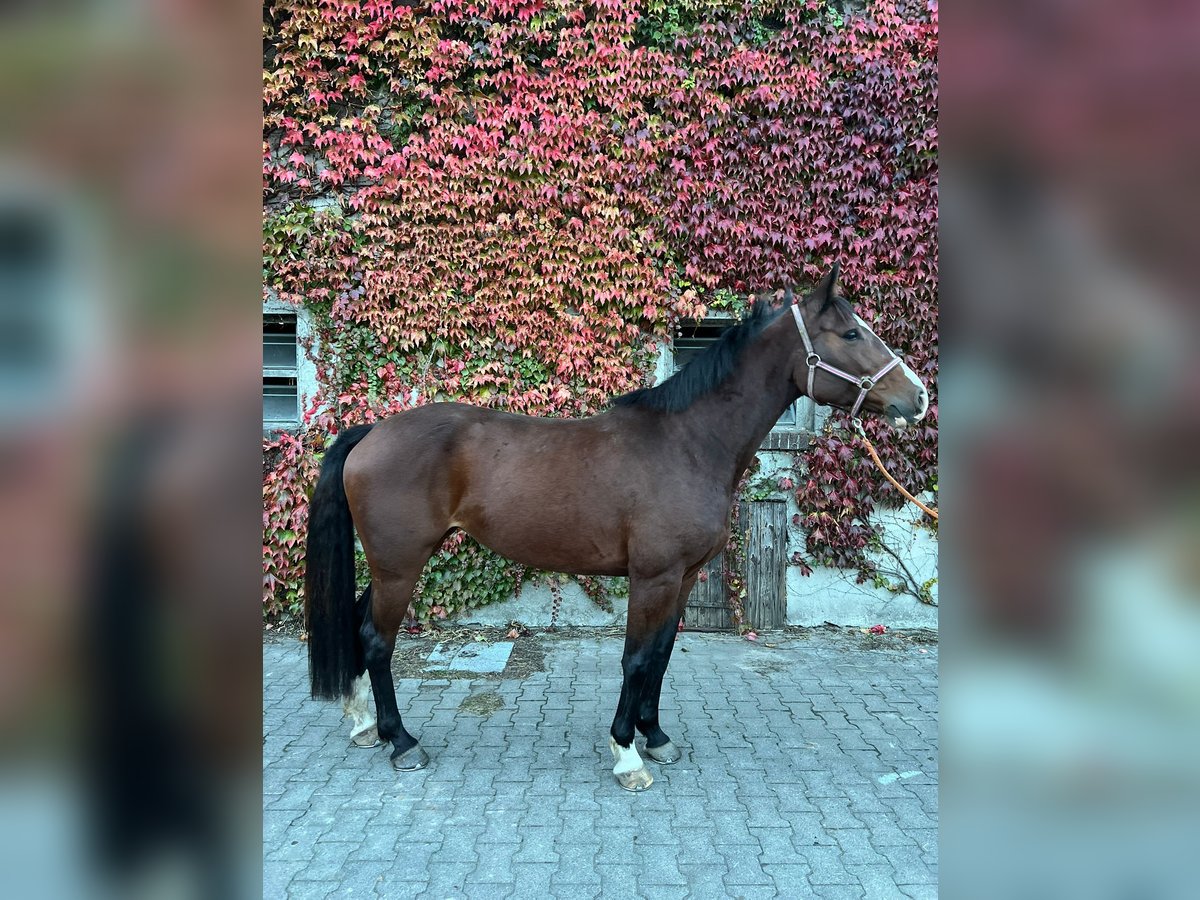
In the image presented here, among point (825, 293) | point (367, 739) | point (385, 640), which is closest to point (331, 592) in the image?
point (385, 640)

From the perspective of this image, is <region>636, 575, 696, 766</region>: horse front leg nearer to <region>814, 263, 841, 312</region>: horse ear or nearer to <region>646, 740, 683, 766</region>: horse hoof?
<region>646, 740, 683, 766</region>: horse hoof

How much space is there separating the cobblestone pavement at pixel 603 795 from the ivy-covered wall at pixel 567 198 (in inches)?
57.0

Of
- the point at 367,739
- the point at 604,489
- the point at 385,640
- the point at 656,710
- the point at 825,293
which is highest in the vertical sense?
the point at 825,293

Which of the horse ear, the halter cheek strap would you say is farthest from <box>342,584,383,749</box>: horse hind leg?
the horse ear

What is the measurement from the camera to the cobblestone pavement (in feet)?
8.25

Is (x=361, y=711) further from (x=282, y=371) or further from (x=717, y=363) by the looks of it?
(x=282, y=371)

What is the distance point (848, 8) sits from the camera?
5.70 metres

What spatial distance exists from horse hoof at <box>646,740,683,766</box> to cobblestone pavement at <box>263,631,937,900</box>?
0.06 m

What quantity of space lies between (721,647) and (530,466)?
2.59 meters

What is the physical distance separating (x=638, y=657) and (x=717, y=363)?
4.58ft

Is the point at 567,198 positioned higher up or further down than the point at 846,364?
higher up

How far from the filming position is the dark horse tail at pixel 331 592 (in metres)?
3.54

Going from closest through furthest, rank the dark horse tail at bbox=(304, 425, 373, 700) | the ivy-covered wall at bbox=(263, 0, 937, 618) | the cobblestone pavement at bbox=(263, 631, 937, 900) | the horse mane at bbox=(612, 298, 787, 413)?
the cobblestone pavement at bbox=(263, 631, 937, 900)
the horse mane at bbox=(612, 298, 787, 413)
the dark horse tail at bbox=(304, 425, 373, 700)
the ivy-covered wall at bbox=(263, 0, 937, 618)

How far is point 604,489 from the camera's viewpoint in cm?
337
